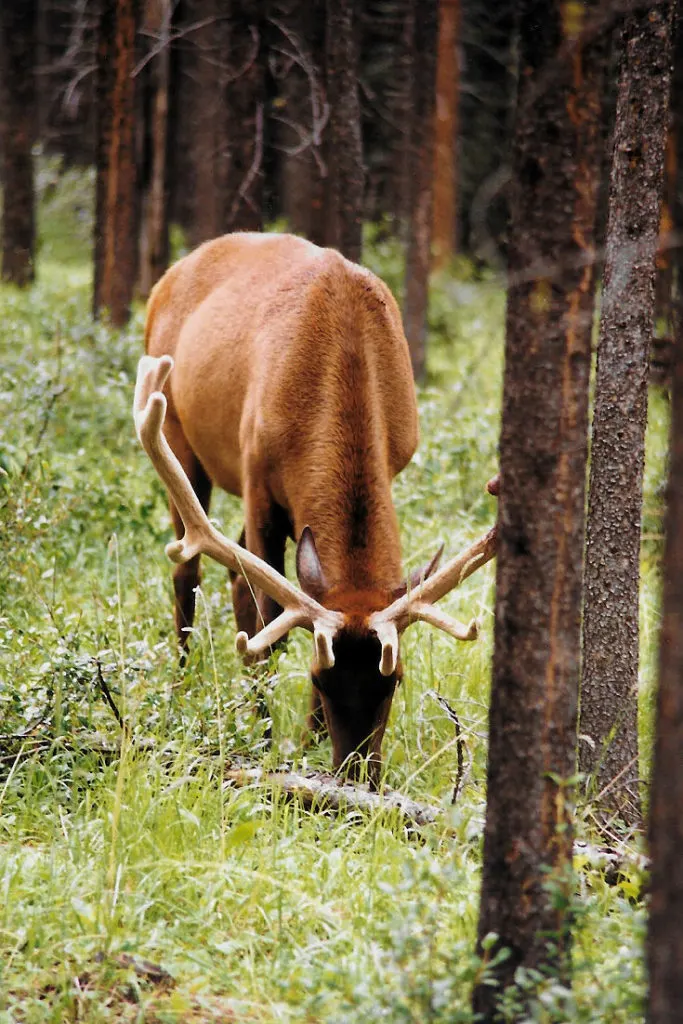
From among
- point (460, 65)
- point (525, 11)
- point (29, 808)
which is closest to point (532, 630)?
point (525, 11)

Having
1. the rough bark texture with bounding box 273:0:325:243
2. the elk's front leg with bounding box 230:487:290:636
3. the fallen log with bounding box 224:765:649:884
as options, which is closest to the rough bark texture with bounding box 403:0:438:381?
the rough bark texture with bounding box 273:0:325:243

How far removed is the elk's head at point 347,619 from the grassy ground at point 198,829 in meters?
0.18

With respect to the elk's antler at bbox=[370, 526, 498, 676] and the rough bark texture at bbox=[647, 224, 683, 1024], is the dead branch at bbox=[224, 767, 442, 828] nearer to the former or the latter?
the elk's antler at bbox=[370, 526, 498, 676]

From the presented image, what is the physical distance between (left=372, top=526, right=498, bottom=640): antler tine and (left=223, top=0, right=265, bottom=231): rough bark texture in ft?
19.5

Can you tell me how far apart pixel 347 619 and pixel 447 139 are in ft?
63.5

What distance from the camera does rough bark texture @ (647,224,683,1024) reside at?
238 cm

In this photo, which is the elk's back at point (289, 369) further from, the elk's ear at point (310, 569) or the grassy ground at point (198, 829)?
the grassy ground at point (198, 829)

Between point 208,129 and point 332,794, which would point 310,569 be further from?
point 208,129

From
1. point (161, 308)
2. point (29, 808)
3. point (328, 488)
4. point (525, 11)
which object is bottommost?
point (29, 808)

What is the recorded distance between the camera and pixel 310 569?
17.3 feet

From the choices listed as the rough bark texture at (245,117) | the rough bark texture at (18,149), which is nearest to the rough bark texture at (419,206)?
the rough bark texture at (245,117)

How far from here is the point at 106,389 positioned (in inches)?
353

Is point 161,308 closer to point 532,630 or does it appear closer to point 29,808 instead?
point 29,808

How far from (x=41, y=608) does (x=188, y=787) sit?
1.83 m
